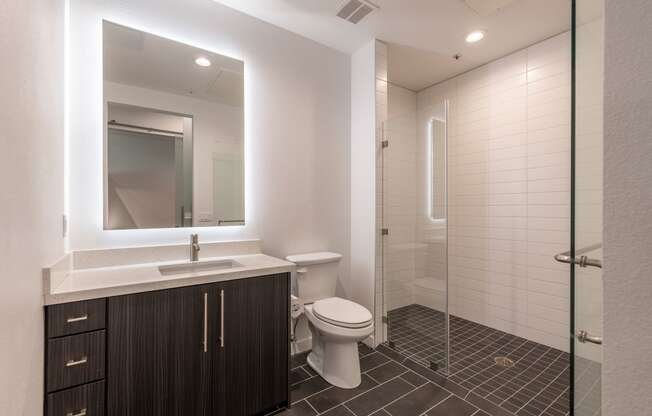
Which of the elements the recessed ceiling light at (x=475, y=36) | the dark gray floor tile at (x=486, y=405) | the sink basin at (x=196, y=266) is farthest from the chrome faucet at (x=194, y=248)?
the recessed ceiling light at (x=475, y=36)

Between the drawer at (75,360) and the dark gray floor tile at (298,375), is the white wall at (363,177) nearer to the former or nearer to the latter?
the dark gray floor tile at (298,375)

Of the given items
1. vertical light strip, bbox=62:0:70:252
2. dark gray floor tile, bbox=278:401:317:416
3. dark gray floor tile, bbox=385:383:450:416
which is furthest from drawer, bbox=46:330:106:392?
dark gray floor tile, bbox=385:383:450:416

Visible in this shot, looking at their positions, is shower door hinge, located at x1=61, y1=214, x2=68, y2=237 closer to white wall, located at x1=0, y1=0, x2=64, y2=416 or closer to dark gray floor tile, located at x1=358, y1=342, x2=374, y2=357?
white wall, located at x1=0, y1=0, x2=64, y2=416

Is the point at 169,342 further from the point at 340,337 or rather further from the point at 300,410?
the point at 340,337

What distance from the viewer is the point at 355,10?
2.14 m

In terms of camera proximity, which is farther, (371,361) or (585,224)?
(371,361)

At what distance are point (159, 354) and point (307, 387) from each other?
1.03 metres

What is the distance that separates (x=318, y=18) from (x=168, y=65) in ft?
3.78

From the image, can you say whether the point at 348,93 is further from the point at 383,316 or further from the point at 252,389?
the point at 252,389

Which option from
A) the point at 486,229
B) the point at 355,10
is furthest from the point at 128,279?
the point at 486,229

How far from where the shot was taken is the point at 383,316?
2596 mm

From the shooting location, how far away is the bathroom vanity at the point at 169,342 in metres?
1.21

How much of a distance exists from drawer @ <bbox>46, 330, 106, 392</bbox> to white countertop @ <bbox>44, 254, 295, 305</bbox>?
17 cm

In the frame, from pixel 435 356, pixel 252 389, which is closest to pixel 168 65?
pixel 252 389
